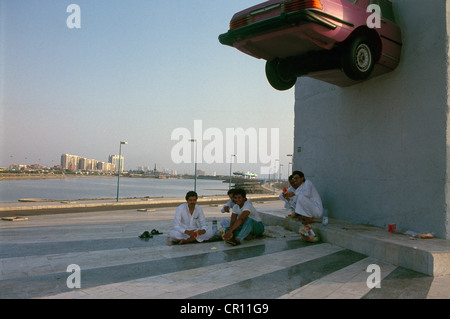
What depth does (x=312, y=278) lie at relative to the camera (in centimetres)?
395

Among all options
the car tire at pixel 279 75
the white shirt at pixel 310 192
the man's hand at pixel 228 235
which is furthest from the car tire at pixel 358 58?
the man's hand at pixel 228 235

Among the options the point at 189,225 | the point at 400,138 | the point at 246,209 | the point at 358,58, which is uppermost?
the point at 358,58

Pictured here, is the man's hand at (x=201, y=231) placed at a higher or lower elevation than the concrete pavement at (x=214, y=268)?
higher

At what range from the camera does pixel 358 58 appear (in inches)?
223

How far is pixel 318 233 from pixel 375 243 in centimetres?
154

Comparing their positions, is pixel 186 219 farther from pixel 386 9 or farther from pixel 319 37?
pixel 386 9

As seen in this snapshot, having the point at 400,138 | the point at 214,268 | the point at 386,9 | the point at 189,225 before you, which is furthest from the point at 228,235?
the point at 386,9

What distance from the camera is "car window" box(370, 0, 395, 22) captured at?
20.4ft

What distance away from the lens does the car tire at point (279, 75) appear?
691cm

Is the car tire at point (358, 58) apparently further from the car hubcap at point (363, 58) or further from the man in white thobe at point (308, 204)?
the man in white thobe at point (308, 204)

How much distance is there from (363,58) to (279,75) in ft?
→ 5.89
